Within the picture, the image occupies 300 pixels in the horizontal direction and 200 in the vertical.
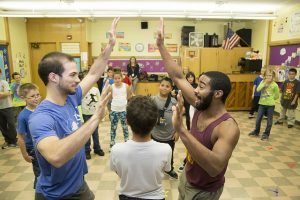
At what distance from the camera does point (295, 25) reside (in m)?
6.53

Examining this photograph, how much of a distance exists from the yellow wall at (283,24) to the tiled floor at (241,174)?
11.2ft

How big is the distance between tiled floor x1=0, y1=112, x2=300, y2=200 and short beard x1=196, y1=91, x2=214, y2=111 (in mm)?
1751

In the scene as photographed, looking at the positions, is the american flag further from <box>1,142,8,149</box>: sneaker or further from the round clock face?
<box>1,142,8,149</box>: sneaker

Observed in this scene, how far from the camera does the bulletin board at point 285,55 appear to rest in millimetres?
6465

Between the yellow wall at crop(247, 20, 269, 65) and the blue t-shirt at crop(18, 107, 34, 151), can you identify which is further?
the yellow wall at crop(247, 20, 269, 65)

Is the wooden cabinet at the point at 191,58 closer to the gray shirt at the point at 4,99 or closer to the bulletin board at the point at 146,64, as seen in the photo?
the bulletin board at the point at 146,64

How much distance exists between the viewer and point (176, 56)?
9734 mm

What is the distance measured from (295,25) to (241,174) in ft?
16.5

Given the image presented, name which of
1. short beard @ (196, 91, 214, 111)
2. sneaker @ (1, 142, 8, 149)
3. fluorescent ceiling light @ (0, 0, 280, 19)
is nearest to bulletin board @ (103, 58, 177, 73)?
fluorescent ceiling light @ (0, 0, 280, 19)

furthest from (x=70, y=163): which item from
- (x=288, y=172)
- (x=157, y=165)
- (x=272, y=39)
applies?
(x=272, y=39)

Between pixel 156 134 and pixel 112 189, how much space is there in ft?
3.28

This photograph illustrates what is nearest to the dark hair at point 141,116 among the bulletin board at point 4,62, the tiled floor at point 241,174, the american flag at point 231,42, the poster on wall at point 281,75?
the tiled floor at point 241,174

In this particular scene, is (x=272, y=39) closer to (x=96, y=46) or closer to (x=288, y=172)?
(x=288, y=172)

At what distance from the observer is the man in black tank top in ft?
4.76
